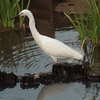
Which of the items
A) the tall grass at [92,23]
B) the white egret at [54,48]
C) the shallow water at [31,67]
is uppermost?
the tall grass at [92,23]

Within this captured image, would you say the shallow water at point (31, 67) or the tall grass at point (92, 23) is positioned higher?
the tall grass at point (92, 23)

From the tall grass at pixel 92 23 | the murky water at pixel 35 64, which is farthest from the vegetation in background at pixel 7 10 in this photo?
the tall grass at pixel 92 23

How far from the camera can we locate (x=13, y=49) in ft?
32.6

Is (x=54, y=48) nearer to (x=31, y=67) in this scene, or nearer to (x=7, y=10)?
(x=31, y=67)

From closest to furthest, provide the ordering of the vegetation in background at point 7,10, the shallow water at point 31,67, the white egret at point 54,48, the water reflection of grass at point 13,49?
the shallow water at point 31,67 → the white egret at point 54,48 → the water reflection of grass at point 13,49 → the vegetation in background at point 7,10

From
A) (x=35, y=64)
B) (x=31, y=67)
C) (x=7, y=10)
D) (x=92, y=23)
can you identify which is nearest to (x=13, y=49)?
(x=35, y=64)

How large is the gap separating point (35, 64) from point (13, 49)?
1.49 metres

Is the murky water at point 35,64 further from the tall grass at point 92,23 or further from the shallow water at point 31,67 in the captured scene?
the tall grass at point 92,23

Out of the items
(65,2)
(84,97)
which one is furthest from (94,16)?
(65,2)

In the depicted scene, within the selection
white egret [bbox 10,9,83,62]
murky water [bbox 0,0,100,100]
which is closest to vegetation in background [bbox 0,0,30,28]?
murky water [bbox 0,0,100,100]

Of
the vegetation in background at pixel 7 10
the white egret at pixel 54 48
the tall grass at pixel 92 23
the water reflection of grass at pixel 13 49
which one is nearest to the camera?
the white egret at pixel 54 48

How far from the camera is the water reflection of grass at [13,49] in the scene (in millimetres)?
8883

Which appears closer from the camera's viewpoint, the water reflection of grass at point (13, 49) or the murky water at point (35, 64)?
the murky water at point (35, 64)

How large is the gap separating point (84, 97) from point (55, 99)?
52 cm
